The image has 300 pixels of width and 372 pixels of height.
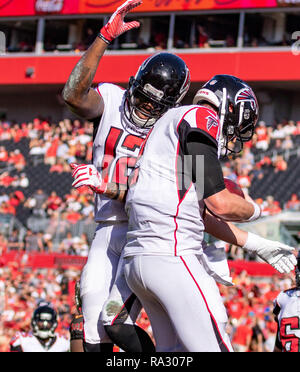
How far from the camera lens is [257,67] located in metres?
24.1

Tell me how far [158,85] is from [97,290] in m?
1.28

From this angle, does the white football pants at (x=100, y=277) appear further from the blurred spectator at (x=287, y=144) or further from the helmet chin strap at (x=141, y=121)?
the blurred spectator at (x=287, y=144)

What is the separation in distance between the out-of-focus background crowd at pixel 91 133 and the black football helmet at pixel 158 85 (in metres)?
6.03

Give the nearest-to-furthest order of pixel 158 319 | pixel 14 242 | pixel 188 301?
pixel 188 301, pixel 158 319, pixel 14 242

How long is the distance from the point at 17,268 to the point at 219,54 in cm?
1220

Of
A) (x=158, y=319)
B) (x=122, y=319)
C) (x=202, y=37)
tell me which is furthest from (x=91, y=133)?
(x=158, y=319)

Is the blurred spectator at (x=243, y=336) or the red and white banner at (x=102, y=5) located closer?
the blurred spectator at (x=243, y=336)

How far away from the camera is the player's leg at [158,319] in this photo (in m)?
3.86

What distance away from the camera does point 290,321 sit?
5387 millimetres

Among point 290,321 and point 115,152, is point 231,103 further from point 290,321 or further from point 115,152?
point 290,321

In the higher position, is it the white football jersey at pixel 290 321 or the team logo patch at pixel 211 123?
the team logo patch at pixel 211 123

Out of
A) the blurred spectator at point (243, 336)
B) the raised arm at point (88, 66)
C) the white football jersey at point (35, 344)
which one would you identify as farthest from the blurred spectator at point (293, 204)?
the raised arm at point (88, 66)
